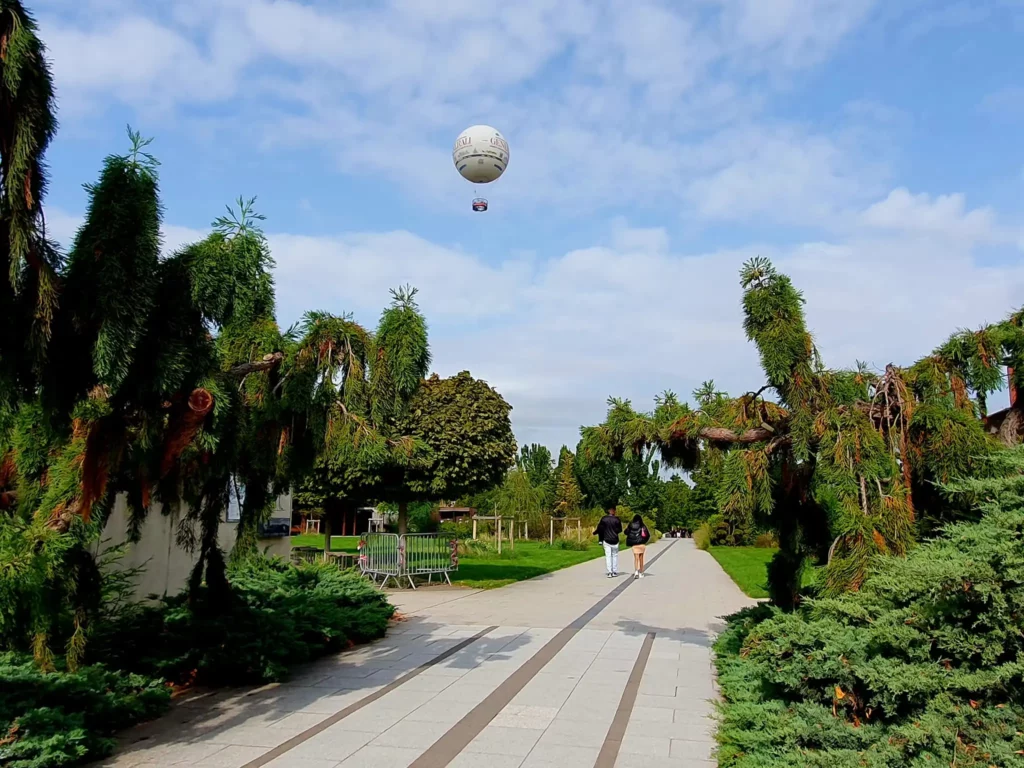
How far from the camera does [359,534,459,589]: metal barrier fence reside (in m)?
14.9

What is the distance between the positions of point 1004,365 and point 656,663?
184 inches

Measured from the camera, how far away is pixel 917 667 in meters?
4.14

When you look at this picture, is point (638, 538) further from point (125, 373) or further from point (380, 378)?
point (125, 373)

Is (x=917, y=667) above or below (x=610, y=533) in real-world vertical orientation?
below

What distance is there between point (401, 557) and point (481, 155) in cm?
822

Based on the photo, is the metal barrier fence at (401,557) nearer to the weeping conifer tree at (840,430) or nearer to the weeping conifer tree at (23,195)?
the weeping conifer tree at (840,430)

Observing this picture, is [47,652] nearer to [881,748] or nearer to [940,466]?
[881,748]

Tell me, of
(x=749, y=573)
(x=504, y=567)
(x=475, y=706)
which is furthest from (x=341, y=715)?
(x=749, y=573)

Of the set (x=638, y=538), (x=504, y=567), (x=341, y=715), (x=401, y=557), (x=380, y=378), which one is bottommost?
(x=341, y=715)

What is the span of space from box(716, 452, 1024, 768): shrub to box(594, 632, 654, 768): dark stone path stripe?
28.6 inches

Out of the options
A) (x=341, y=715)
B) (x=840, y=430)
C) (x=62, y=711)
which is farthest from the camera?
(x=341, y=715)

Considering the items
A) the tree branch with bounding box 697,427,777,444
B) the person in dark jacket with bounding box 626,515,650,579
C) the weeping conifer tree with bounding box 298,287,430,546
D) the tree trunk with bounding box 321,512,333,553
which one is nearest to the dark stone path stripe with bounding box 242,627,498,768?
the weeping conifer tree with bounding box 298,287,430,546

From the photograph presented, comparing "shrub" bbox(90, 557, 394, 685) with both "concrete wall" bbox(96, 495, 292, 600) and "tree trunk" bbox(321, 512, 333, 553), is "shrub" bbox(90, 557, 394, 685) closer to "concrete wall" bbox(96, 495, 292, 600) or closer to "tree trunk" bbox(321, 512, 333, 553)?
"concrete wall" bbox(96, 495, 292, 600)

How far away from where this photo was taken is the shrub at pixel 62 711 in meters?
4.22
